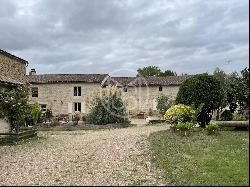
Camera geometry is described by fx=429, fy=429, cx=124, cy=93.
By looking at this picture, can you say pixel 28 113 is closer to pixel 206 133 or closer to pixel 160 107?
pixel 206 133

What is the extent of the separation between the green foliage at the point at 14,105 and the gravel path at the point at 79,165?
3.57m

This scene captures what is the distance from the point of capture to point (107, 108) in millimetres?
32531

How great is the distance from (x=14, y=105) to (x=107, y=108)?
1177cm

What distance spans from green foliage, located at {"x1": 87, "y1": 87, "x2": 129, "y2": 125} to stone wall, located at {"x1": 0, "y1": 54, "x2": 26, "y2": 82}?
579 cm

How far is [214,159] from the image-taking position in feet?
41.2

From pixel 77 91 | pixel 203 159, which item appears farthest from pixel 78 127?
pixel 77 91

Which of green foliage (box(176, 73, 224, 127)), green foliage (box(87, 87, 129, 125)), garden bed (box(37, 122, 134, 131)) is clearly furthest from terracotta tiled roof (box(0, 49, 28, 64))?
green foliage (box(176, 73, 224, 127))

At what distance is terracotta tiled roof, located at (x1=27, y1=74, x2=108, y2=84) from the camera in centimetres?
5022

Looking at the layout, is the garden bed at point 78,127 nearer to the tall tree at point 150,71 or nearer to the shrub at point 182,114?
the shrub at point 182,114

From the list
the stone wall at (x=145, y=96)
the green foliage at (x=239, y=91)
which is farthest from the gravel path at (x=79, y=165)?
the stone wall at (x=145, y=96)

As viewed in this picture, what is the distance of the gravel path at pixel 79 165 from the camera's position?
1047cm

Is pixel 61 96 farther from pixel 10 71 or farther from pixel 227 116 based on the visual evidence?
pixel 227 116

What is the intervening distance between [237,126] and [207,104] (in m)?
3.03

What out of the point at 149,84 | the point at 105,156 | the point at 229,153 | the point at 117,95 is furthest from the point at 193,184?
the point at 149,84
